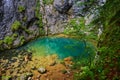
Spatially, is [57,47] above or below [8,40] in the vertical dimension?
below

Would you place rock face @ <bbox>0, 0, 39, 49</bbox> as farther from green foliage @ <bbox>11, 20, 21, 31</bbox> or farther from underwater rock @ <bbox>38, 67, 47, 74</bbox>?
underwater rock @ <bbox>38, 67, 47, 74</bbox>

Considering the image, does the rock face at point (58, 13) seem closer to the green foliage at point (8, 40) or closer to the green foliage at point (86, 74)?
the green foliage at point (8, 40)

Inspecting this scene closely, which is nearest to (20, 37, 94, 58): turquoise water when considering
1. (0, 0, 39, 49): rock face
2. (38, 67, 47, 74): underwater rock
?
(0, 0, 39, 49): rock face

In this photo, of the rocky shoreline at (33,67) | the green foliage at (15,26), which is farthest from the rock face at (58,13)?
the rocky shoreline at (33,67)

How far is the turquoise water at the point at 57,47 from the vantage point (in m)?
15.8

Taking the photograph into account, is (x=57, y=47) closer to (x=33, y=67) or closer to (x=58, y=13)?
(x=33, y=67)

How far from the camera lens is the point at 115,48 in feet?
22.0

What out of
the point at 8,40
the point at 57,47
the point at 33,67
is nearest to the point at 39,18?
the point at 8,40

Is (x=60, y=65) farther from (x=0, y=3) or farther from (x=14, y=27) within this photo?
(x=0, y=3)

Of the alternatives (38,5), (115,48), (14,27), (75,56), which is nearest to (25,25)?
(14,27)

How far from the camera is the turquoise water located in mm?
15770

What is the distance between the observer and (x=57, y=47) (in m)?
17.6

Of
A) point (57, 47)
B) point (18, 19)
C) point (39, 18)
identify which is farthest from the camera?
point (39, 18)

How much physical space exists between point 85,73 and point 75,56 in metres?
8.93
